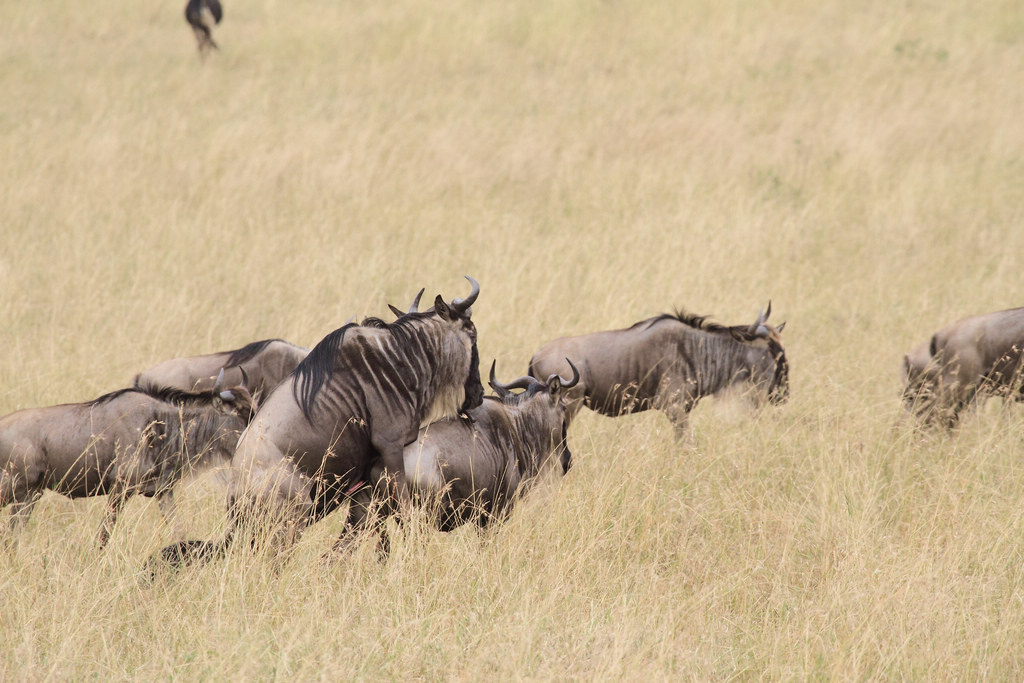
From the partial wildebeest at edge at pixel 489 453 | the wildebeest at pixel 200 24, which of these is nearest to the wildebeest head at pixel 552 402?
the partial wildebeest at edge at pixel 489 453

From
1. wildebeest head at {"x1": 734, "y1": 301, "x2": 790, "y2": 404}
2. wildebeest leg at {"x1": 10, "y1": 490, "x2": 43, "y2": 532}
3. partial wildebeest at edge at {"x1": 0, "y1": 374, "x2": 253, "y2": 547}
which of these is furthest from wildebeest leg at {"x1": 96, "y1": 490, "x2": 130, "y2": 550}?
wildebeest head at {"x1": 734, "y1": 301, "x2": 790, "y2": 404}

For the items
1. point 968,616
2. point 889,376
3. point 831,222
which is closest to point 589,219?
point 831,222

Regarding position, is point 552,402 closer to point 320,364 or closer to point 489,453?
point 489,453

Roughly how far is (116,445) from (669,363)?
3.07 m

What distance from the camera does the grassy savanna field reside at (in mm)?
3734

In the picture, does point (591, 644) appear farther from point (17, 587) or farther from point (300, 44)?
point (300, 44)

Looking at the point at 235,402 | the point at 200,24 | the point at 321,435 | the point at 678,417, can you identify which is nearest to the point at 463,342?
the point at 321,435

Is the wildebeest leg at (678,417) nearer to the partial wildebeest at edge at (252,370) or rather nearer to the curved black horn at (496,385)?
the curved black horn at (496,385)

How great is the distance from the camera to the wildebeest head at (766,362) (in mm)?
6293

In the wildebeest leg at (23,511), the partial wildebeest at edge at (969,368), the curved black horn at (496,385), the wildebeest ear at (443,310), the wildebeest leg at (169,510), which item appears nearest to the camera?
the wildebeest ear at (443,310)

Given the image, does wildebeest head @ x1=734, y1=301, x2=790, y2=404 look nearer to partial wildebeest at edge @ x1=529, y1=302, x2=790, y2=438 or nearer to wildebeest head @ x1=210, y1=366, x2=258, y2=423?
partial wildebeest at edge @ x1=529, y1=302, x2=790, y2=438

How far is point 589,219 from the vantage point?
32.9 feet

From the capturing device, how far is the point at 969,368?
6.06m

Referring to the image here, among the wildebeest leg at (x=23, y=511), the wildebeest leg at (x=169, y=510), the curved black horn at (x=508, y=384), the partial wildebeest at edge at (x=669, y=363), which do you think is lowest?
the wildebeest leg at (x=169, y=510)
